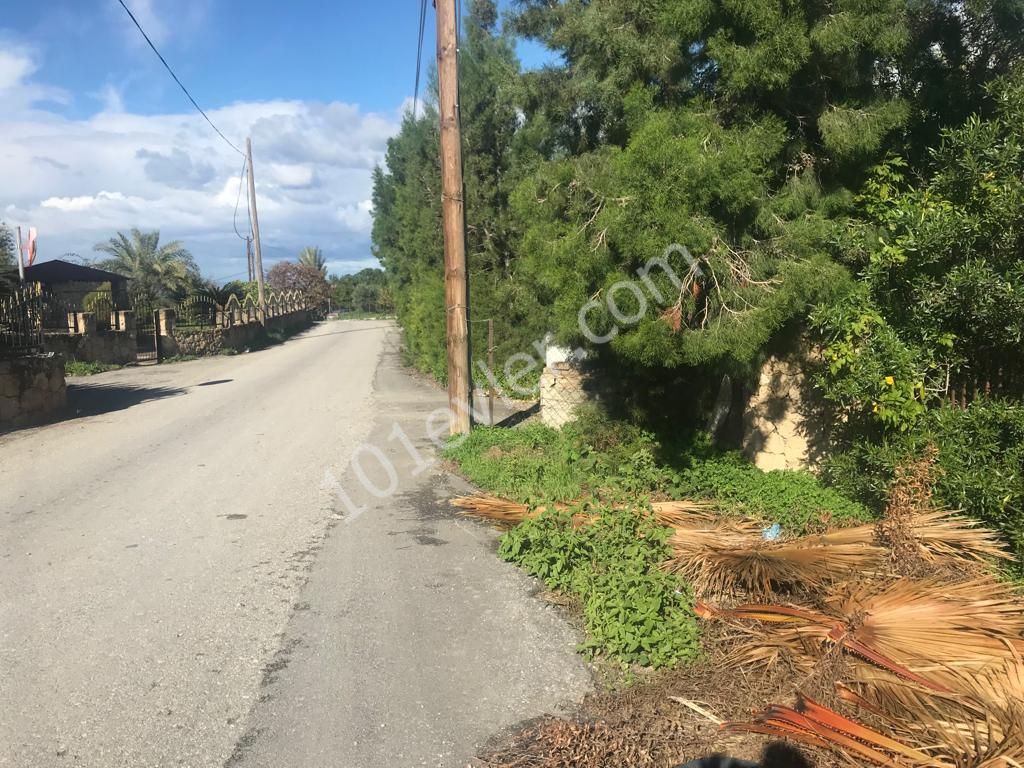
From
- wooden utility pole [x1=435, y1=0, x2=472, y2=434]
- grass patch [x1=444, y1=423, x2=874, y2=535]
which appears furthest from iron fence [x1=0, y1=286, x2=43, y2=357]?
grass patch [x1=444, y1=423, x2=874, y2=535]

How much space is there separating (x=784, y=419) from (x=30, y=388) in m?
11.2

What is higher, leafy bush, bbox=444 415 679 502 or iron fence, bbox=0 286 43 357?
iron fence, bbox=0 286 43 357

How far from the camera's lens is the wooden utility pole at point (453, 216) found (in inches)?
341

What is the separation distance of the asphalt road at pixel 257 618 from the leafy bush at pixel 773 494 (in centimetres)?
217

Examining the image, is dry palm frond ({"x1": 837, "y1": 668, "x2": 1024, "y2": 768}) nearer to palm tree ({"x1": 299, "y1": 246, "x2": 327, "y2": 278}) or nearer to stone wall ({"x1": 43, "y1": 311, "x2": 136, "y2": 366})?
stone wall ({"x1": 43, "y1": 311, "x2": 136, "y2": 366})

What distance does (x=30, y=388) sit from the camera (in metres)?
11.8

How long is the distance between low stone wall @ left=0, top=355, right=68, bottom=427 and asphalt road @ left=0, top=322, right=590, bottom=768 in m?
2.85

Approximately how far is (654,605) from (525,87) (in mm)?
Answer: 5703

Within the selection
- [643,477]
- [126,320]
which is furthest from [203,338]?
[643,477]

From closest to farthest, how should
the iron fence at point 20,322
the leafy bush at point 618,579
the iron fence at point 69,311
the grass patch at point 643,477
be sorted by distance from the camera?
the leafy bush at point 618,579
the grass patch at point 643,477
the iron fence at point 20,322
the iron fence at point 69,311

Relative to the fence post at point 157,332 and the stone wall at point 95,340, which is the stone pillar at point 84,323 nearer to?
the stone wall at point 95,340

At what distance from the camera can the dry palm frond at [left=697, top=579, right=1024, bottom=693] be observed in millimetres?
3125

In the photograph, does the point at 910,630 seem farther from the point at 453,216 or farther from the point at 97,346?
the point at 97,346

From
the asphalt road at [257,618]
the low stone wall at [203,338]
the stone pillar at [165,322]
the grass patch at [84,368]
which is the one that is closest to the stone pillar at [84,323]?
the grass patch at [84,368]
